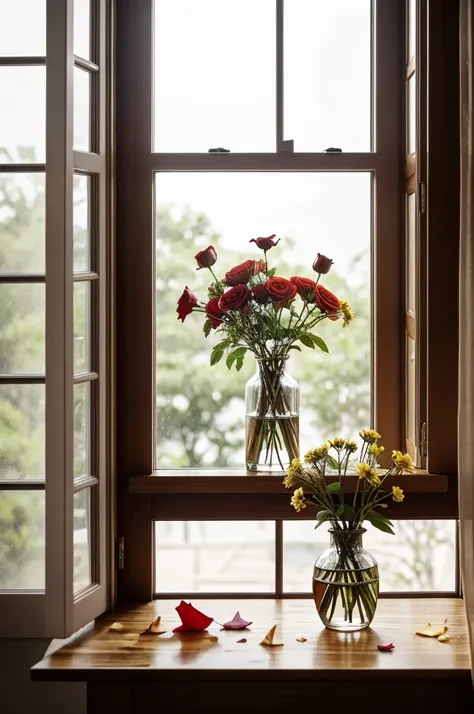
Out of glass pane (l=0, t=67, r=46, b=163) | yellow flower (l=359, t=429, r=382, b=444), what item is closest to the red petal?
yellow flower (l=359, t=429, r=382, b=444)

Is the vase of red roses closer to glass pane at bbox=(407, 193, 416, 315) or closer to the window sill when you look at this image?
the window sill

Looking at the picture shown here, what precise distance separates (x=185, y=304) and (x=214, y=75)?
2.38ft

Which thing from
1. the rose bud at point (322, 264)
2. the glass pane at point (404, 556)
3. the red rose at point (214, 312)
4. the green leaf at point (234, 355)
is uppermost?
the rose bud at point (322, 264)

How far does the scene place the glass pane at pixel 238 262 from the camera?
8.27 feet

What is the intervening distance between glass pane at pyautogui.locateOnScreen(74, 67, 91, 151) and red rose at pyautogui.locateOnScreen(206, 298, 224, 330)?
0.54m

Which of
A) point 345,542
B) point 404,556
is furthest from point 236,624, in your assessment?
point 404,556

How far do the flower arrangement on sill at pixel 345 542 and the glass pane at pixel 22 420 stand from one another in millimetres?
659

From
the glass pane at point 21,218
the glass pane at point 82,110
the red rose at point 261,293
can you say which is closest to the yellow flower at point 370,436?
the red rose at point 261,293

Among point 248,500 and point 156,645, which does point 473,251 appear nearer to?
point 248,500

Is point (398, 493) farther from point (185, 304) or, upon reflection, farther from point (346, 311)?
point (185, 304)

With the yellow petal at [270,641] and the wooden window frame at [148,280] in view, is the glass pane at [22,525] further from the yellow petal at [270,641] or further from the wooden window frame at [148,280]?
the yellow petal at [270,641]

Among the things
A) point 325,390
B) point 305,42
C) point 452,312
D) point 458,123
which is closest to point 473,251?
point 452,312

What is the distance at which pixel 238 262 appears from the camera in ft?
8.37

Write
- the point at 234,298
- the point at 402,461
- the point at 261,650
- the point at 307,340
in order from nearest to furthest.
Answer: the point at 261,650
the point at 402,461
the point at 234,298
the point at 307,340
